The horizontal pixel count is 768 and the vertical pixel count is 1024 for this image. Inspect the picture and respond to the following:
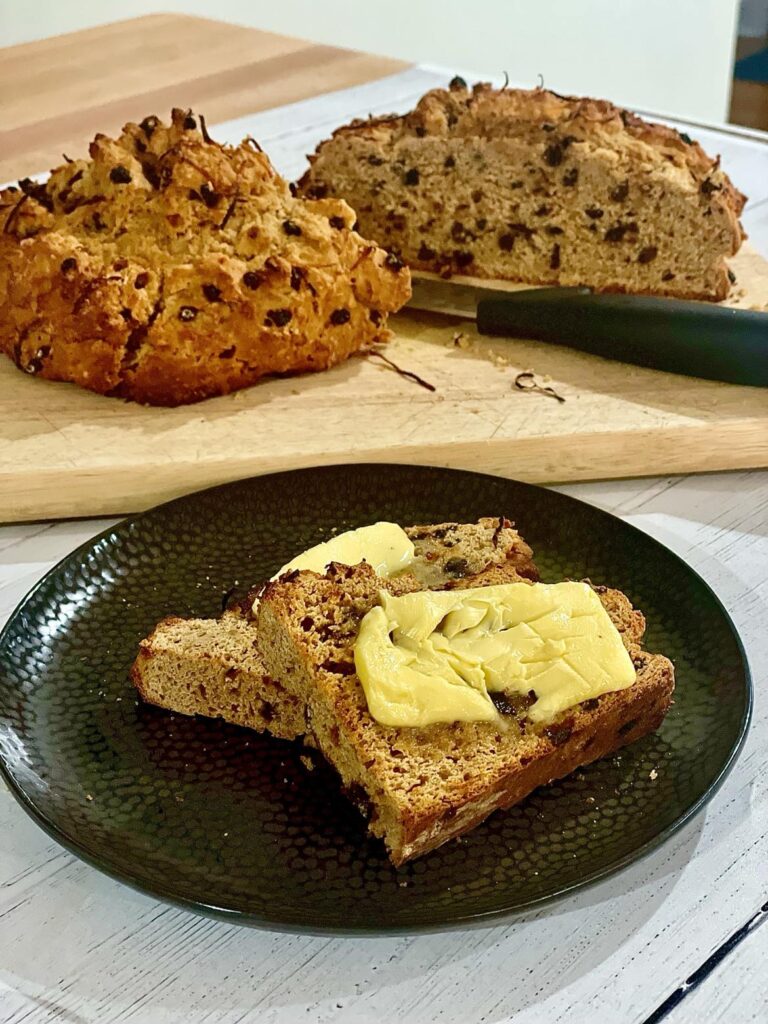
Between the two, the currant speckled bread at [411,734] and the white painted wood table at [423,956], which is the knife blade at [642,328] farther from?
the white painted wood table at [423,956]

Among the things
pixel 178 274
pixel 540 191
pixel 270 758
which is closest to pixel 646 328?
pixel 540 191

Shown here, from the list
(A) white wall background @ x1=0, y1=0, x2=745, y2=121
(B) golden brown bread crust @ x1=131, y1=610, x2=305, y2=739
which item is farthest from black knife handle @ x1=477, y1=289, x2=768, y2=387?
(A) white wall background @ x1=0, y1=0, x2=745, y2=121

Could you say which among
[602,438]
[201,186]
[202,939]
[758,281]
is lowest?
[202,939]

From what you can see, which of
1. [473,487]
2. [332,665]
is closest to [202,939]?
[332,665]

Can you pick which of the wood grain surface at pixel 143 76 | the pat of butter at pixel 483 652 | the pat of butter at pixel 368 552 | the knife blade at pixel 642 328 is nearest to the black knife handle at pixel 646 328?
the knife blade at pixel 642 328

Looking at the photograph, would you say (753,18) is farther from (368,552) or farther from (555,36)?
(368,552)

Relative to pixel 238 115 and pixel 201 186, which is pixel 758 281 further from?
pixel 238 115
